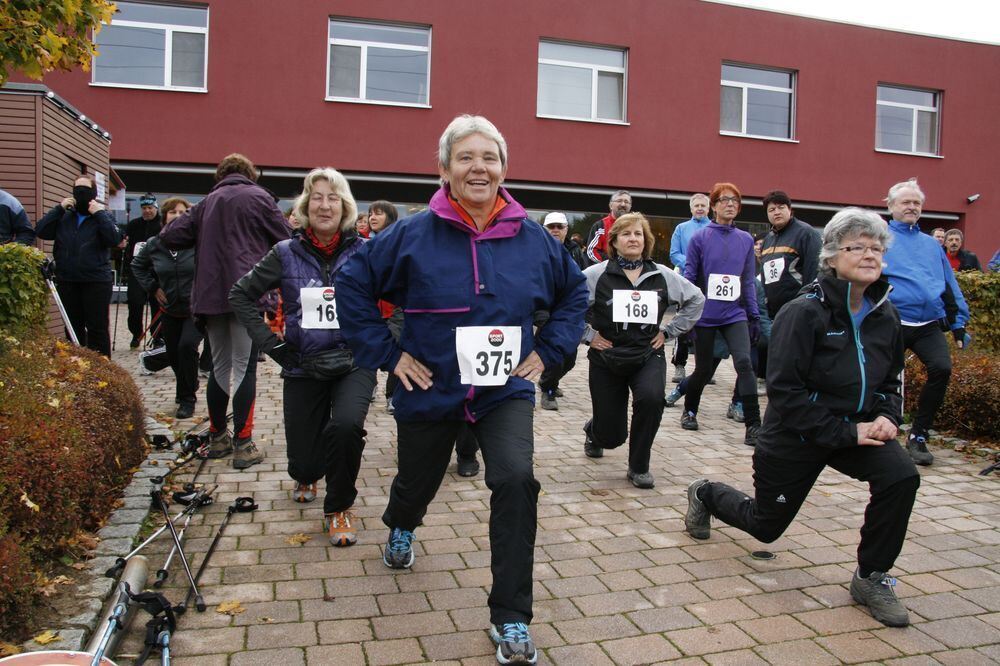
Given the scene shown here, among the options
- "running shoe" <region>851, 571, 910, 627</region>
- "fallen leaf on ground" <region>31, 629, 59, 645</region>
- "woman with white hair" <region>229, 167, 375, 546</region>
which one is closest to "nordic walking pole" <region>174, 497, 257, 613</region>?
"woman with white hair" <region>229, 167, 375, 546</region>

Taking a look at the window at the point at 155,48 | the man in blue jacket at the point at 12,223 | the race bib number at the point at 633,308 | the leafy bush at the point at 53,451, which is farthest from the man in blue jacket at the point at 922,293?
the window at the point at 155,48

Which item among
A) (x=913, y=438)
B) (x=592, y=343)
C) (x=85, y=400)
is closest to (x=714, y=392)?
(x=913, y=438)

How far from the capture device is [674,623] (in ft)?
11.7

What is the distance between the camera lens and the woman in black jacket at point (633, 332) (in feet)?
19.0

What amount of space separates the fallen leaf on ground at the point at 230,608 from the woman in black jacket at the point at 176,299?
436 cm

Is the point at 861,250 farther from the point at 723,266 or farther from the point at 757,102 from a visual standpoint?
the point at 757,102

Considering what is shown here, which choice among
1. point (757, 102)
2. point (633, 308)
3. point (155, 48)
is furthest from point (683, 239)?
point (155, 48)

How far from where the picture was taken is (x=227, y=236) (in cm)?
609

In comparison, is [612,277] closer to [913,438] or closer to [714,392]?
[913,438]

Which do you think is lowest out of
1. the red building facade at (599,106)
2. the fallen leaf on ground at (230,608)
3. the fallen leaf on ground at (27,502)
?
the fallen leaf on ground at (230,608)

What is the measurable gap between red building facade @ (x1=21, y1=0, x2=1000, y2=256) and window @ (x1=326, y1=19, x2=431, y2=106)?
0.07m

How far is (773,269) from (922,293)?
167 cm

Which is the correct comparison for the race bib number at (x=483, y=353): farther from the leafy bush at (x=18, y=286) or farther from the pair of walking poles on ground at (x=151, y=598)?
the leafy bush at (x=18, y=286)

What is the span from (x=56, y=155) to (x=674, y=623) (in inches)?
417
